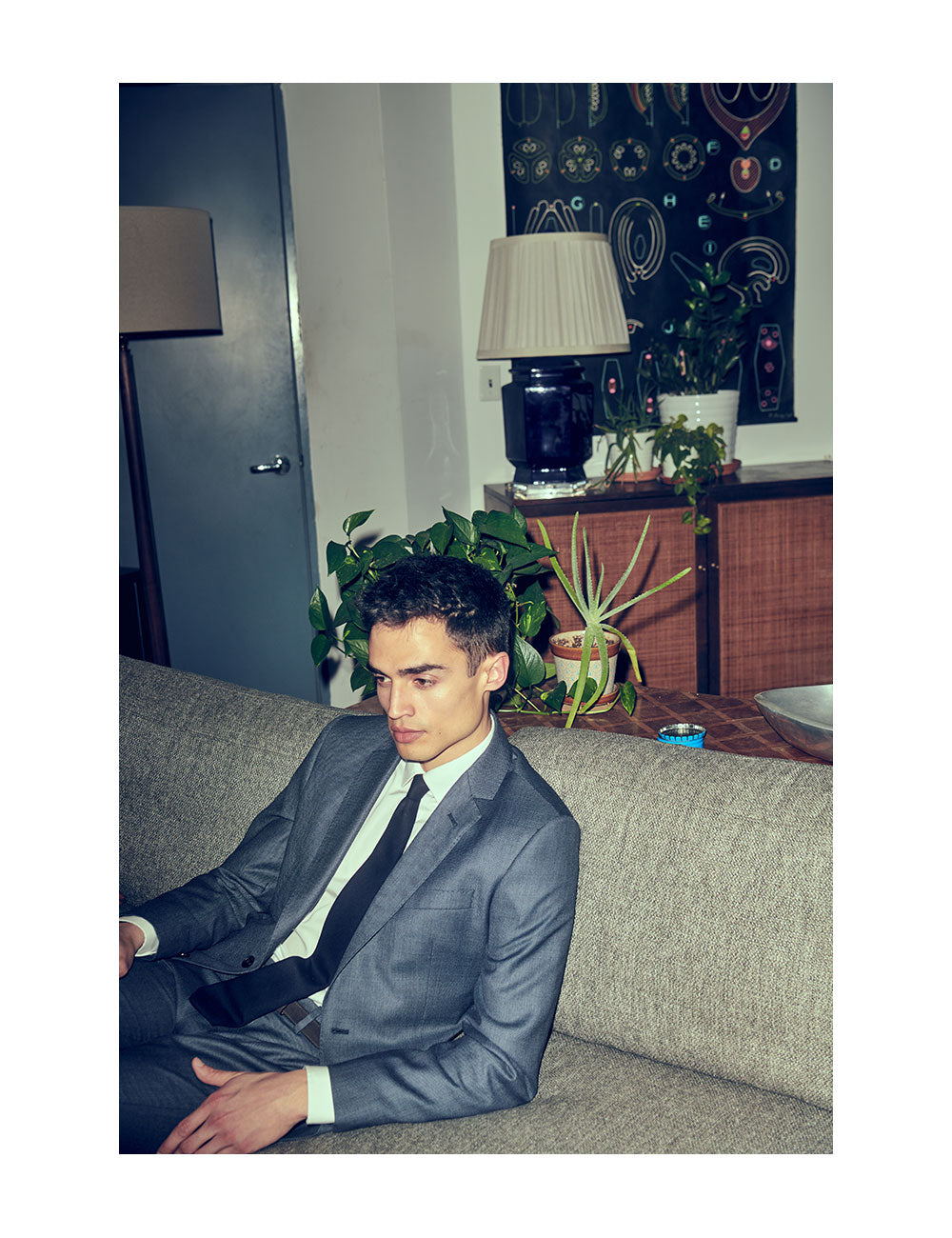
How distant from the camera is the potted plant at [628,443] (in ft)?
10.8

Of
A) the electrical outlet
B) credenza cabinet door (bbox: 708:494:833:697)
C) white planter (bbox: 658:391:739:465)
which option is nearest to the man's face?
credenza cabinet door (bbox: 708:494:833:697)

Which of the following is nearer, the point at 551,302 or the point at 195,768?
the point at 195,768

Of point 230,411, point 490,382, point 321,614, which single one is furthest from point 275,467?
point 321,614

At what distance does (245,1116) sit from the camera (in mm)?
1104

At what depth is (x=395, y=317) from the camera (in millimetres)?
3129

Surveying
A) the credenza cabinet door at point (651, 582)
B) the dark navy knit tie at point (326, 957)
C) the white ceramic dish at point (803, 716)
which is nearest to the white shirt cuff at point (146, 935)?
the dark navy knit tie at point (326, 957)

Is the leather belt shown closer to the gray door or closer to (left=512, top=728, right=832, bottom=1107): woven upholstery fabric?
(left=512, top=728, right=832, bottom=1107): woven upholstery fabric

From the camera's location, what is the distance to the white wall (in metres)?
3.08

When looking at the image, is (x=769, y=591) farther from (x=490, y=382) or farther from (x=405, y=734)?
(x=405, y=734)

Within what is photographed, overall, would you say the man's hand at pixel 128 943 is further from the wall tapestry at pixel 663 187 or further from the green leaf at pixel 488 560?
the wall tapestry at pixel 663 187

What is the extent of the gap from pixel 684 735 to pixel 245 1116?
0.82 metres
